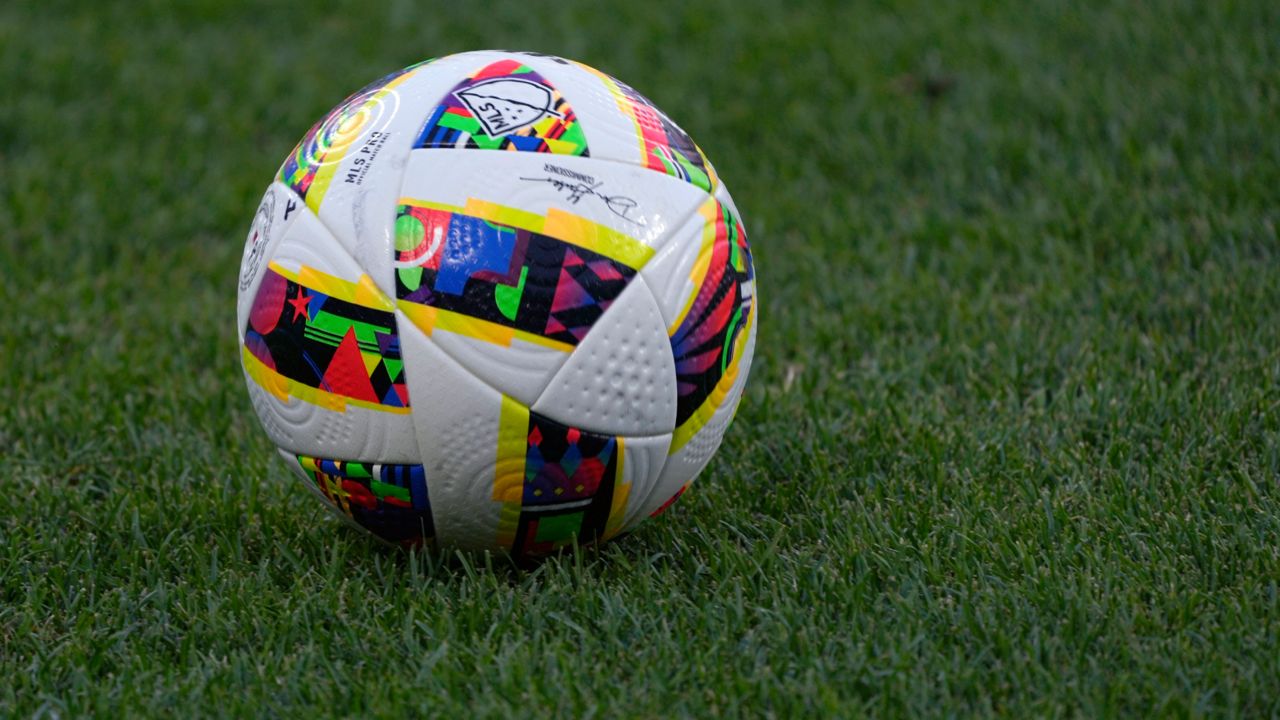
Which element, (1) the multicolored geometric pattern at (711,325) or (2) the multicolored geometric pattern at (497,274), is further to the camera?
(1) the multicolored geometric pattern at (711,325)

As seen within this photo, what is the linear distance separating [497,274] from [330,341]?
0.39 m

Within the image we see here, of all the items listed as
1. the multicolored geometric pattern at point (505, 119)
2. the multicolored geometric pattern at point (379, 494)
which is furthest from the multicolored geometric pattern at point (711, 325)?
the multicolored geometric pattern at point (379, 494)

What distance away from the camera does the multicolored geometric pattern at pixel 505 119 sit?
276 centimetres

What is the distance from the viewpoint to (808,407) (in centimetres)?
387

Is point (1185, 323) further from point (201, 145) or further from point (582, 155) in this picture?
point (201, 145)

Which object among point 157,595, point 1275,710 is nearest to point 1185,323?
point 1275,710

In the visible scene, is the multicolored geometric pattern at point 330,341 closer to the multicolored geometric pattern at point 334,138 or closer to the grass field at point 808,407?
the multicolored geometric pattern at point 334,138

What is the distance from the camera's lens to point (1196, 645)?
269 cm

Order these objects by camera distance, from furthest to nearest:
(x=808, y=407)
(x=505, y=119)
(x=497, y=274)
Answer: (x=808, y=407) < (x=505, y=119) < (x=497, y=274)

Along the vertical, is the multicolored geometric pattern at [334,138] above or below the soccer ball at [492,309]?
above

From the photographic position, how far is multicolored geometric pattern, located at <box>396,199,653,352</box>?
265 cm

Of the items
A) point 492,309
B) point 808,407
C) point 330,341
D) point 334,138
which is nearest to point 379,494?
point 330,341
